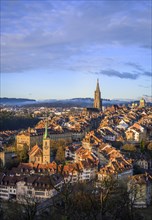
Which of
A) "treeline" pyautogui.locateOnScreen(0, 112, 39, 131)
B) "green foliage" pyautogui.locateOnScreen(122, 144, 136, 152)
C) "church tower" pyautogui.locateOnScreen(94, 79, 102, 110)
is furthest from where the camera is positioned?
"church tower" pyautogui.locateOnScreen(94, 79, 102, 110)

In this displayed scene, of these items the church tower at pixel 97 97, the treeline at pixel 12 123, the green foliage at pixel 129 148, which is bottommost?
the green foliage at pixel 129 148

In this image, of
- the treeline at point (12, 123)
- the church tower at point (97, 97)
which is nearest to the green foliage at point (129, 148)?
the treeline at point (12, 123)

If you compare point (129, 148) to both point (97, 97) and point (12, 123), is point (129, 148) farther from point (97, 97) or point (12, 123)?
point (97, 97)

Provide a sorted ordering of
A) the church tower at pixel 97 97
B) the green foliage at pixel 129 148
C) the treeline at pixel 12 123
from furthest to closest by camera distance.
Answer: the church tower at pixel 97 97
the treeline at pixel 12 123
the green foliage at pixel 129 148

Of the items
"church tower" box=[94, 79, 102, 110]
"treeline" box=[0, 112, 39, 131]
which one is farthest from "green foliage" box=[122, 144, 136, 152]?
"church tower" box=[94, 79, 102, 110]

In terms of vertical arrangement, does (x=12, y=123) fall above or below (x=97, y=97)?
below

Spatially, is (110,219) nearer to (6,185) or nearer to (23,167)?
(6,185)

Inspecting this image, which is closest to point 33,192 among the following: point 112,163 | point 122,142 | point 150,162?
point 112,163

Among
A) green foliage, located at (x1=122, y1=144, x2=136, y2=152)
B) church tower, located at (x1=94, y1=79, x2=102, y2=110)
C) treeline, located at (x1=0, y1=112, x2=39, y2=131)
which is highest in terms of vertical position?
church tower, located at (x1=94, y1=79, x2=102, y2=110)

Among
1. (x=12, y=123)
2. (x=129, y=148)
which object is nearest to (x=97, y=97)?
(x=12, y=123)

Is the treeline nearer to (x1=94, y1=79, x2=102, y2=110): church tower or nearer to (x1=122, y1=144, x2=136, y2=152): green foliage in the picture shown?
(x1=94, y1=79, x2=102, y2=110): church tower

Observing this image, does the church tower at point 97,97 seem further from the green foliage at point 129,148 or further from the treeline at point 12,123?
the green foliage at point 129,148
